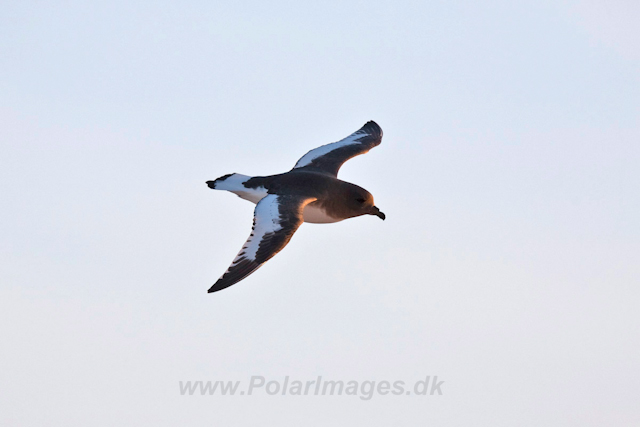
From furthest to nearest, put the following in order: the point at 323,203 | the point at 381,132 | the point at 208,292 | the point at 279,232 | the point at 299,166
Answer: the point at 381,132 → the point at 299,166 → the point at 323,203 → the point at 279,232 → the point at 208,292

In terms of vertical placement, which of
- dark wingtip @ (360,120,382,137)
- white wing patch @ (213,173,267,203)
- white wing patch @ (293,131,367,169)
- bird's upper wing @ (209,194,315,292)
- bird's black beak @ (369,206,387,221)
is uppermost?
dark wingtip @ (360,120,382,137)

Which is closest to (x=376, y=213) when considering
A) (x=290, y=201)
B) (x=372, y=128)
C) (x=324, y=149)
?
(x=290, y=201)

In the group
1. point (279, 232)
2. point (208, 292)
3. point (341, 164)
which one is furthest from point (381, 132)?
point (208, 292)

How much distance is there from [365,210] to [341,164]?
2094mm

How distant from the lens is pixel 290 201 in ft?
49.2

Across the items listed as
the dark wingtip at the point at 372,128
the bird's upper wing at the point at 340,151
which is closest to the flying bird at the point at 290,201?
the bird's upper wing at the point at 340,151

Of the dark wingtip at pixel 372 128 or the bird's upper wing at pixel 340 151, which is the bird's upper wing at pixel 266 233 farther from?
the dark wingtip at pixel 372 128

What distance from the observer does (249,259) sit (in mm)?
13375

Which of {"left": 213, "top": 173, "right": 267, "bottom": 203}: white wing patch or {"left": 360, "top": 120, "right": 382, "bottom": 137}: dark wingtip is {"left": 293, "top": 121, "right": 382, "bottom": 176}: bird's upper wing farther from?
{"left": 213, "top": 173, "right": 267, "bottom": 203}: white wing patch

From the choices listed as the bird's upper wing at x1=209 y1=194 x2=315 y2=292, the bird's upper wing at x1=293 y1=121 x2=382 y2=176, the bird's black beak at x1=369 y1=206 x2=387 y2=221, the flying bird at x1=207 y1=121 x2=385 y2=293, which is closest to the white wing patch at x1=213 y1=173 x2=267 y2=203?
the flying bird at x1=207 y1=121 x2=385 y2=293

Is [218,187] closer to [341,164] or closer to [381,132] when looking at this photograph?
[341,164]

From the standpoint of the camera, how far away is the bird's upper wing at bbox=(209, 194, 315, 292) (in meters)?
13.1

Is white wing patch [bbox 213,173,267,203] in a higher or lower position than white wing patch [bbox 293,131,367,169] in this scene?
lower

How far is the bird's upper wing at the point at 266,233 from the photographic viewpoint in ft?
43.0
